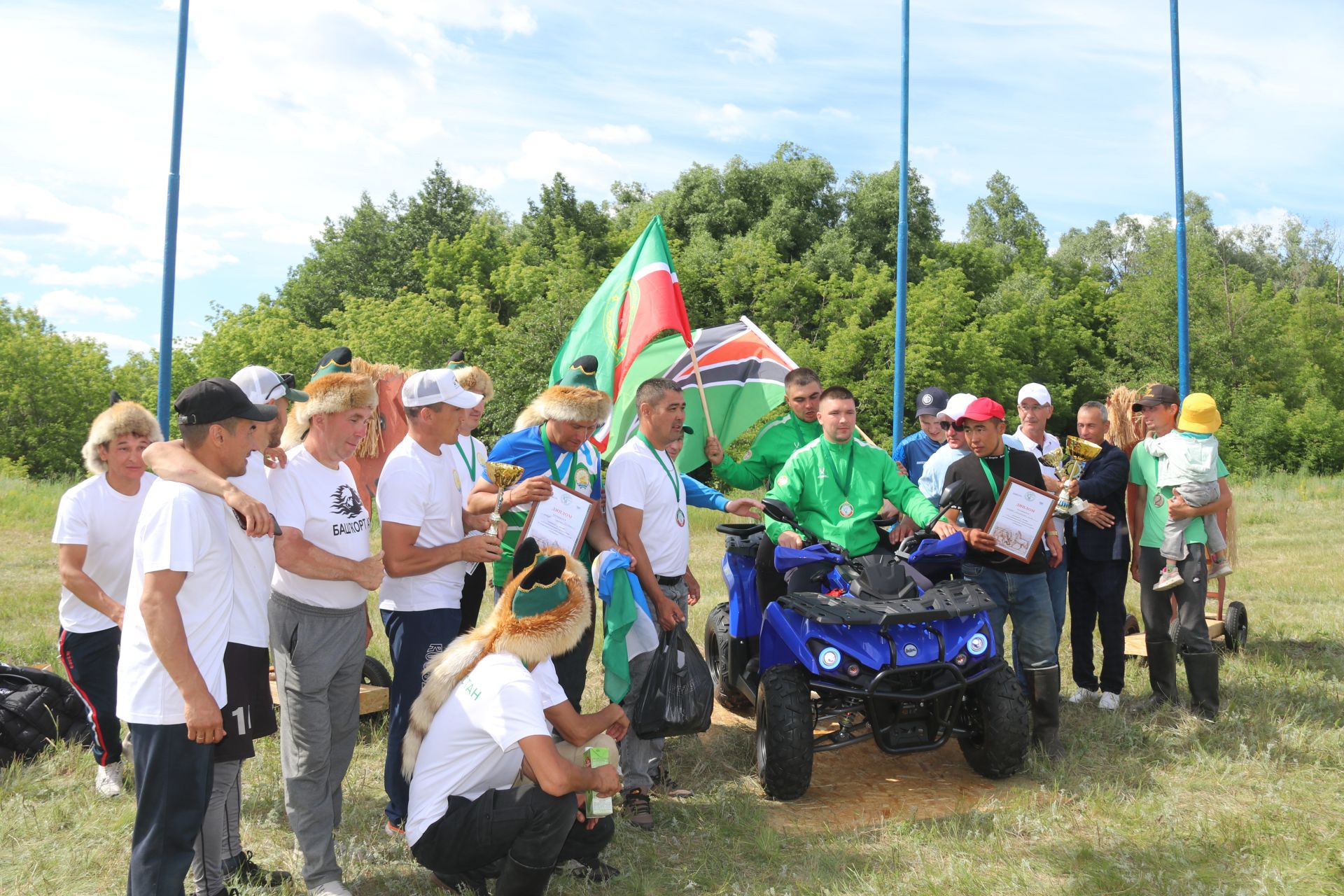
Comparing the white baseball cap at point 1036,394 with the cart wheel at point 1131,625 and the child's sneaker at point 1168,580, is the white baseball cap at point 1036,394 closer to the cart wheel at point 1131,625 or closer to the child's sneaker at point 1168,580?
the child's sneaker at point 1168,580

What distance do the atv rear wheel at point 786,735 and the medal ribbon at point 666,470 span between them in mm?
1052

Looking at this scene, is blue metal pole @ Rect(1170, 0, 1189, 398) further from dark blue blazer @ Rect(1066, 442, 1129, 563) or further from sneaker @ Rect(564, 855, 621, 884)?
sneaker @ Rect(564, 855, 621, 884)

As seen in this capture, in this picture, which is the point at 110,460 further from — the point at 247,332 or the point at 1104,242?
the point at 1104,242

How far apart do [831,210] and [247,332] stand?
23.4m

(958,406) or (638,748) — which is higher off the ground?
(958,406)

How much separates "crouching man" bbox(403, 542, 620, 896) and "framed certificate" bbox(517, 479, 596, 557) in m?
0.79

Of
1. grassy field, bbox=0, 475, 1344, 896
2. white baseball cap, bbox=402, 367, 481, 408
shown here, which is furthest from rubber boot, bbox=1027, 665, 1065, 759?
white baseball cap, bbox=402, 367, 481, 408

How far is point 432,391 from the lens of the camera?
437 centimetres

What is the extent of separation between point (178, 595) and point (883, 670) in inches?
123

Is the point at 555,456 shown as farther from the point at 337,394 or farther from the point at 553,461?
the point at 337,394

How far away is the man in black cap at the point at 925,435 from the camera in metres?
7.32

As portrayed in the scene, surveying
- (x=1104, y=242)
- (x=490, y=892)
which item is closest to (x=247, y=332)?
(x=490, y=892)

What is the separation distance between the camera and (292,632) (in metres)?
3.99

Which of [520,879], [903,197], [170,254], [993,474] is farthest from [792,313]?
[520,879]
